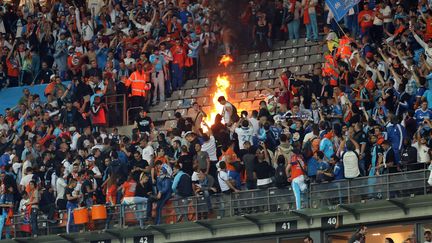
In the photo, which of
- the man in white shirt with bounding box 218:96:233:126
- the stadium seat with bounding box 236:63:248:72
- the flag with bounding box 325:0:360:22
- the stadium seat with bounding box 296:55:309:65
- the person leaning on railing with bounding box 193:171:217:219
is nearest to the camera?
the person leaning on railing with bounding box 193:171:217:219

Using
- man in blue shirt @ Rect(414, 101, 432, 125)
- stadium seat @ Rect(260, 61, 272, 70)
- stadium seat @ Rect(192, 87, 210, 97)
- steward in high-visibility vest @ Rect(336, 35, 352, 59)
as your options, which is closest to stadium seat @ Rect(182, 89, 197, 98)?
stadium seat @ Rect(192, 87, 210, 97)

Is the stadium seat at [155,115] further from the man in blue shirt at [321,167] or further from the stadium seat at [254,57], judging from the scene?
the man in blue shirt at [321,167]

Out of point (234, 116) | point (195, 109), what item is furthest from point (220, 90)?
point (234, 116)

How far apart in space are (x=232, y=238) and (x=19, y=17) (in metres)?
16.3

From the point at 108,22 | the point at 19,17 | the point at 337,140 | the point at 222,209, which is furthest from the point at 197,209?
the point at 19,17

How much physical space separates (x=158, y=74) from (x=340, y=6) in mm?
6145

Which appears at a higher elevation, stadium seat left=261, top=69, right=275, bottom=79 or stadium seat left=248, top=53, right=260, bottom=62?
stadium seat left=248, top=53, right=260, bottom=62

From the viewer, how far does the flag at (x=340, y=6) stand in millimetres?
40650

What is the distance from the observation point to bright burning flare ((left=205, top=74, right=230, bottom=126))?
139 feet

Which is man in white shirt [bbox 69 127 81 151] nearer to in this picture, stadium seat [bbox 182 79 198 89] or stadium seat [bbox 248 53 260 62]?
stadium seat [bbox 182 79 198 89]

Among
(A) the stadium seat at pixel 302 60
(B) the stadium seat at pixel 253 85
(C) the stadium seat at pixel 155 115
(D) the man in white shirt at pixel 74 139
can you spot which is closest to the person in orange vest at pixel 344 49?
(A) the stadium seat at pixel 302 60

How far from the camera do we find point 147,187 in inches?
1499

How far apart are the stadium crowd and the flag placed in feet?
1.96

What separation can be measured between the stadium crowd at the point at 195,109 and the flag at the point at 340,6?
60cm
